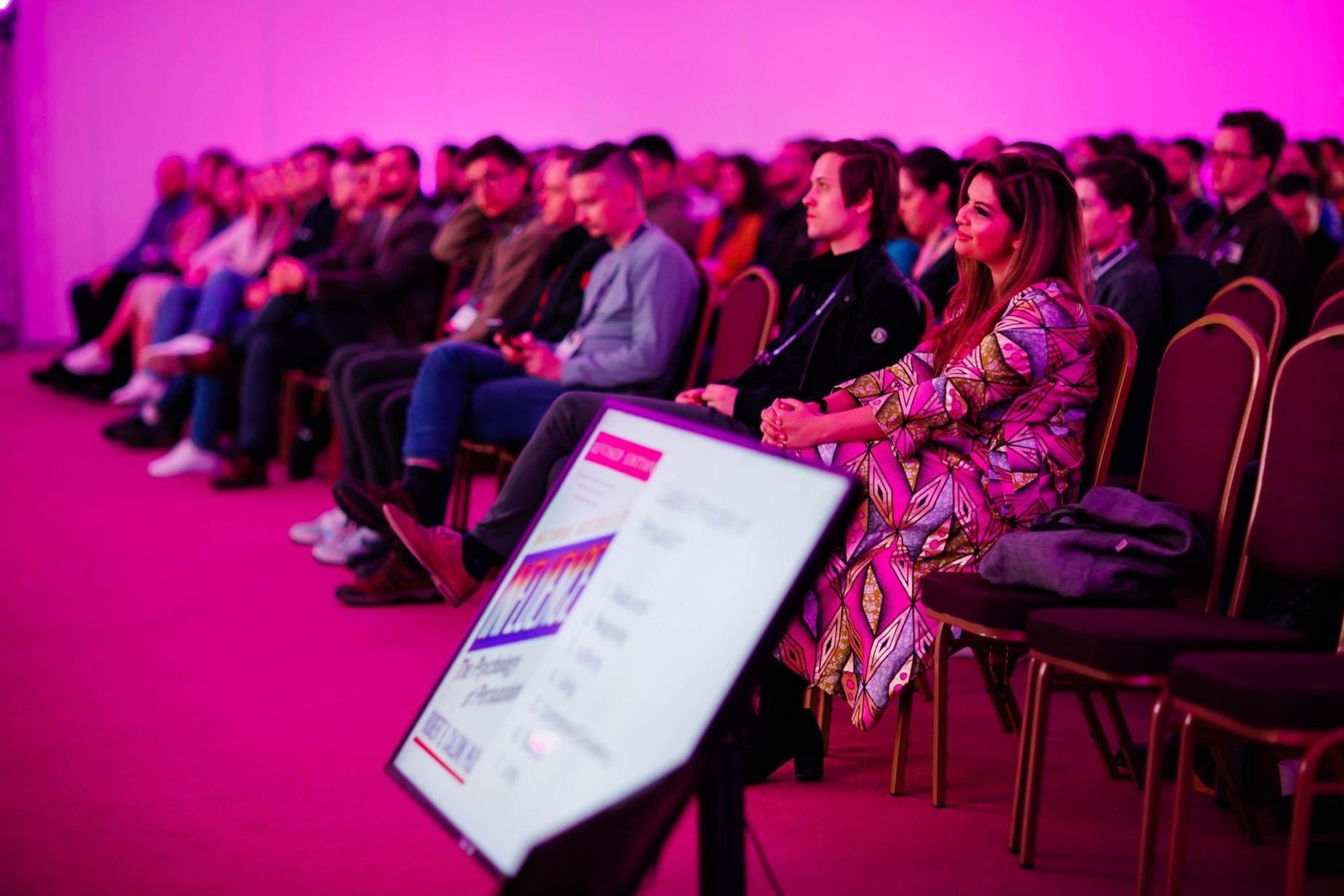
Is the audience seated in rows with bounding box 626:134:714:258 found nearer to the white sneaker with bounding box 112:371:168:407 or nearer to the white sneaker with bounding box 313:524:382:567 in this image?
the white sneaker with bounding box 313:524:382:567

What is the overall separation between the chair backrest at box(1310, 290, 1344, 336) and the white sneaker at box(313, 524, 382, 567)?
2593 millimetres

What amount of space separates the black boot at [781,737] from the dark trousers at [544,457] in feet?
1.98

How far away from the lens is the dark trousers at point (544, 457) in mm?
2902

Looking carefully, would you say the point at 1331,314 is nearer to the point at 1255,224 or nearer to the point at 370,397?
the point at 1255,224

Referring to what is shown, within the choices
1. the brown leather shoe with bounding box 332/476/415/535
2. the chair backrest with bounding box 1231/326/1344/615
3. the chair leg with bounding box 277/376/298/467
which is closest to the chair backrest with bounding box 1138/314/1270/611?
the chair backrest with bounding box 1231/326/1344/615

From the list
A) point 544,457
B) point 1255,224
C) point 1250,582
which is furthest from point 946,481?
point 1255,224

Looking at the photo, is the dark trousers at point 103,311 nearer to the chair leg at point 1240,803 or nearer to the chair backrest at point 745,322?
the chair backrest at point 745,322

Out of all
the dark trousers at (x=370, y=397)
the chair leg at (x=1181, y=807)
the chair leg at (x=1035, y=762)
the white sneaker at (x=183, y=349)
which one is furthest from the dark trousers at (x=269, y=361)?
the chair leg at (x=1181, y=807)

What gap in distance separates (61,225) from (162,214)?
2.91 metres

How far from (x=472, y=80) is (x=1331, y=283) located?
7975mm

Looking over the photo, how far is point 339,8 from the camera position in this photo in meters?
10.7

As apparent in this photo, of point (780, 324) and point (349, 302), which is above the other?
point (780, 324)

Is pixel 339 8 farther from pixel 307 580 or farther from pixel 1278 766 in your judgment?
pixel 1278 766

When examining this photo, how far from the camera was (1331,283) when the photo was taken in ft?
12.0
